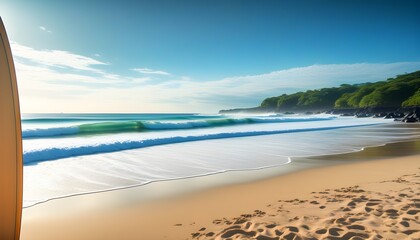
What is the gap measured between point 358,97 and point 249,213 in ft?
323

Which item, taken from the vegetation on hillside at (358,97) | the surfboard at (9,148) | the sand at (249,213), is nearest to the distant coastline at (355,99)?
the vegetation on hillside at (358,97)

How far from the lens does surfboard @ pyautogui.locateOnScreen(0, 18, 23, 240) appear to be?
5.22ft

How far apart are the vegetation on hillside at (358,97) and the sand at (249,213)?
200ft

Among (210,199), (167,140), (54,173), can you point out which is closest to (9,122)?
(210,199)

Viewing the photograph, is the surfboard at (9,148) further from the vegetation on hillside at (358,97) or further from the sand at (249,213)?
the vegetation on hillside at (358,97)

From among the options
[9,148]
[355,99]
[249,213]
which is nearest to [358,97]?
[355,99]

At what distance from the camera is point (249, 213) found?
3547 millimetres

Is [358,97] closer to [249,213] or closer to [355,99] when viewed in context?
[355,99]

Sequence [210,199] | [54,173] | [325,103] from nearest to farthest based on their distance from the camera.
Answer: [210,199], [54,173], [325,103]

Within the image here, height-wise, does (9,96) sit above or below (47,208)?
above

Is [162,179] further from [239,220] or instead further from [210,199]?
[239,220]

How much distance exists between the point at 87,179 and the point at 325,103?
4822 inches

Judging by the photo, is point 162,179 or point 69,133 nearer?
point 162,179

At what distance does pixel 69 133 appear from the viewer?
61.9 ft
